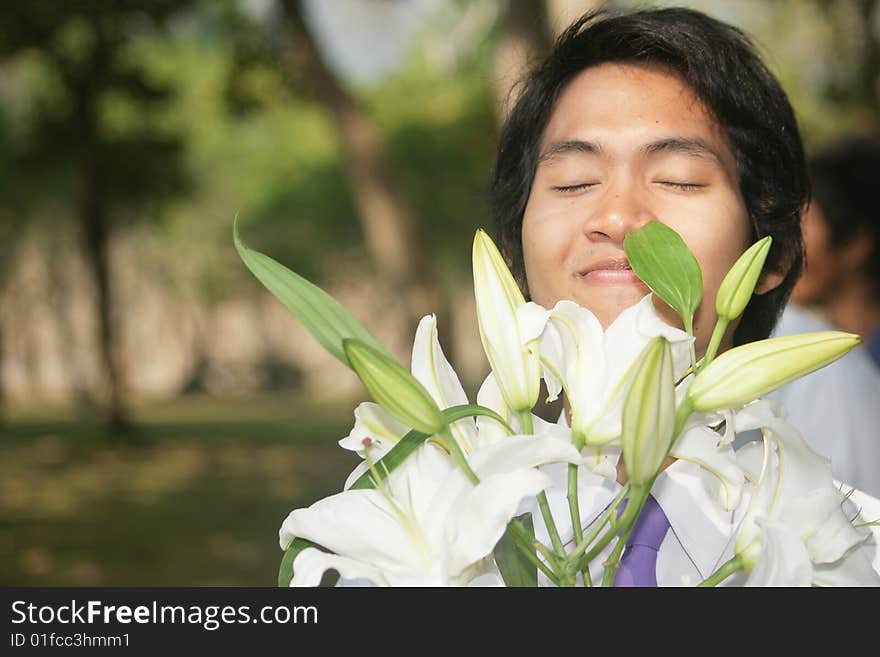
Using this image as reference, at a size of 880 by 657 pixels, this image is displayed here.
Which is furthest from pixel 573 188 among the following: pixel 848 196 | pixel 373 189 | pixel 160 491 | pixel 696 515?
pixel 160 491

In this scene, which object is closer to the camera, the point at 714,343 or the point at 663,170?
the point at 714,343

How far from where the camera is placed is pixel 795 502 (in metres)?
0.43

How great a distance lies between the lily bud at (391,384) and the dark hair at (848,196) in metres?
1.68

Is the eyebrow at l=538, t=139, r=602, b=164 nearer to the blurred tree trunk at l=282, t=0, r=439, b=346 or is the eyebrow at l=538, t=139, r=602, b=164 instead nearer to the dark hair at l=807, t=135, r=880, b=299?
the dark hair at l=807, t=135, r=880, b=299

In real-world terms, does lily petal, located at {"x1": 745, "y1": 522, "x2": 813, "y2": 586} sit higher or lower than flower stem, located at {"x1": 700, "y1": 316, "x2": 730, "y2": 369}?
lower

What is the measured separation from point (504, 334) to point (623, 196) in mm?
287

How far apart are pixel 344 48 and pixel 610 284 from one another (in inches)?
273

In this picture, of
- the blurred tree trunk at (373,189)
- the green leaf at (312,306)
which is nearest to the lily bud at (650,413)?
the green leaf at (312,306)

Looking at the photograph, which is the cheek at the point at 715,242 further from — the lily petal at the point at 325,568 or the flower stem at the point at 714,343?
the lily petal at the point at 325,568

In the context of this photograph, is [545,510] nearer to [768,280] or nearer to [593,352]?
[593,352]

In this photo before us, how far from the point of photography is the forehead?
736mm

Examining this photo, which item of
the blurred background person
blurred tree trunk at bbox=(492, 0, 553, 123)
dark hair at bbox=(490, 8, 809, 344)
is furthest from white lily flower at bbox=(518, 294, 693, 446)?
blurred tree trunk at bbox=(492, 0, 553, 123)
